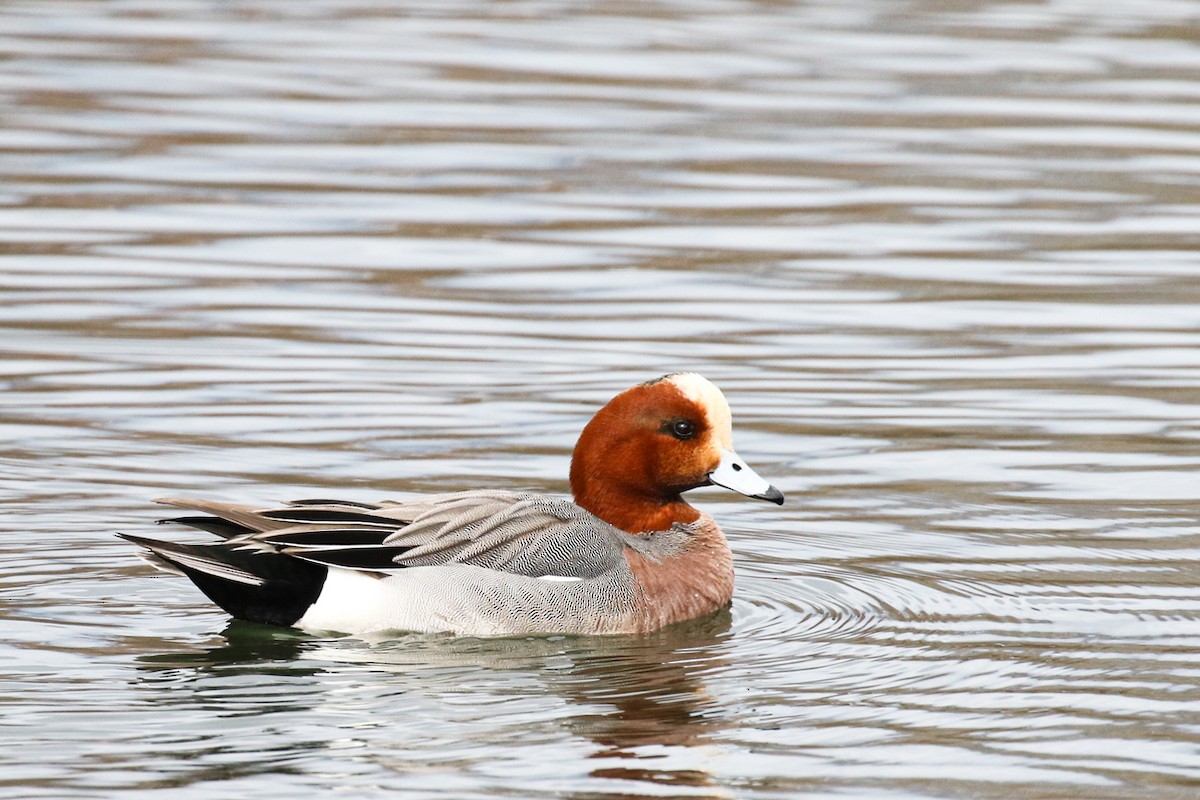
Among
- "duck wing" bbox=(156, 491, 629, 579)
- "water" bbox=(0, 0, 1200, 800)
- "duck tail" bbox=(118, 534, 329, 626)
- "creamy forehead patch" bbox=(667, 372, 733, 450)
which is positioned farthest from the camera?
"creamy forehead patch" bbox=(667, 372, 733, 450)

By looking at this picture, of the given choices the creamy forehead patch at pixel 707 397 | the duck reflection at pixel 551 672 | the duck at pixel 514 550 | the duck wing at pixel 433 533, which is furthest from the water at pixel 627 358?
the creamy forehead patch at pixel 707 397

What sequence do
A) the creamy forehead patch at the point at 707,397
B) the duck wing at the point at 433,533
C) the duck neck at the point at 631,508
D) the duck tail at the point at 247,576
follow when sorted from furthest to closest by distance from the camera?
1. the duck neck at the point at 631,508
2. the creamy forehead patch at the point at 707,397
3. the duck wing at the point at 433,533
4. the duck tail at the point at 247,576

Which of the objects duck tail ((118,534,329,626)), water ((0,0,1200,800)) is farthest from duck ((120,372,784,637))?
water ((0,0,1200,800))

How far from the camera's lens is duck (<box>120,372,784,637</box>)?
23.6 ft

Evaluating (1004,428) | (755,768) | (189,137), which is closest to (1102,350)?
(1004,428)

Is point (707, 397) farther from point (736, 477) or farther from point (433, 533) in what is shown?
point (433, 533)

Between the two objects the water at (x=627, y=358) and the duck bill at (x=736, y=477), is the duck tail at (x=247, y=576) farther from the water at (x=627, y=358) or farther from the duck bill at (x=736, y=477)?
the duck bill at (x=736, y=477)

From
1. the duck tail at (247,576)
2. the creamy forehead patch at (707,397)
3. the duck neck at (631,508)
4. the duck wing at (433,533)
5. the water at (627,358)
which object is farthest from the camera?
the duck neck at (631,508)

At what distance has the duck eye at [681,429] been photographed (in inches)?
309

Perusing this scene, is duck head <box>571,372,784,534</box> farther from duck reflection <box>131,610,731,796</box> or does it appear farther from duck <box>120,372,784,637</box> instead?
duck reflection <box>131,610,731,796</box>

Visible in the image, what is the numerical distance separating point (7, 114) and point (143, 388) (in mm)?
5798

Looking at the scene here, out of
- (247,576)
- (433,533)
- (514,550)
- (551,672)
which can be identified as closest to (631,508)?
(514,550)

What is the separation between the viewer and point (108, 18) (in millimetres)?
18156

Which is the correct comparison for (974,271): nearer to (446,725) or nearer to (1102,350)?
(1102,350)
